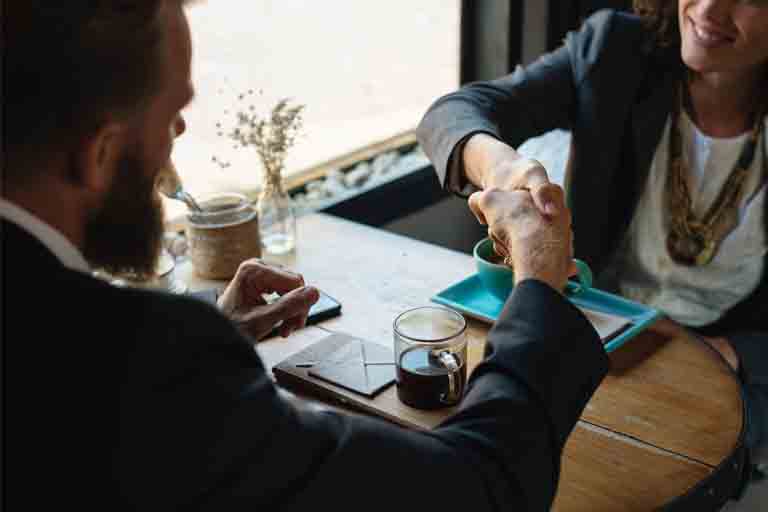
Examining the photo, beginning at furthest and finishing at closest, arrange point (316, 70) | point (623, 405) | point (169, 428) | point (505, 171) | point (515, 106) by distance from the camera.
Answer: point (316, 70), point (515, 106), point (505, 171), point (623, 405), point (169, 428)

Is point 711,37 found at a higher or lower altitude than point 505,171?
higher

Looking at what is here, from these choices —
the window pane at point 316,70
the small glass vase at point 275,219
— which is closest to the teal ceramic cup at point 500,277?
the small glass vase at point 275,219

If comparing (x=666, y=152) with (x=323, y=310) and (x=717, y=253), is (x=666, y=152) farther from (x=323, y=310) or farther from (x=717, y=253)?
(x=323, y=310)

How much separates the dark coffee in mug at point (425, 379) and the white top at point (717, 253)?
877 millimetres

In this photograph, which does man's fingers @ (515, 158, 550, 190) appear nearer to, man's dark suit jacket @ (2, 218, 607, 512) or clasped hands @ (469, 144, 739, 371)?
clasped hands @ (469, 144, 739, 371)

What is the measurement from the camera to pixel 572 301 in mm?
1439

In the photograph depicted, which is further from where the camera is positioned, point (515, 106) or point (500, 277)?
point (515, 106)

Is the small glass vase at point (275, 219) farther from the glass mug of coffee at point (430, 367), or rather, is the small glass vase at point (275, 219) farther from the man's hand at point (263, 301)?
the glass mug of coffee at point (430, 367)

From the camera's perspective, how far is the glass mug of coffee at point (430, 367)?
3.71ft

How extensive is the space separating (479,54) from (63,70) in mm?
2163

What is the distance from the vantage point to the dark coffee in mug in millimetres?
1131

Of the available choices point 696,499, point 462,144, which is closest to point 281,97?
point 462,144

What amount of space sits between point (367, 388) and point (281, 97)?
4.00 feet

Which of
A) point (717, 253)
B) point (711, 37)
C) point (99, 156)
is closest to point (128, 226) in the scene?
point (99, 156)
